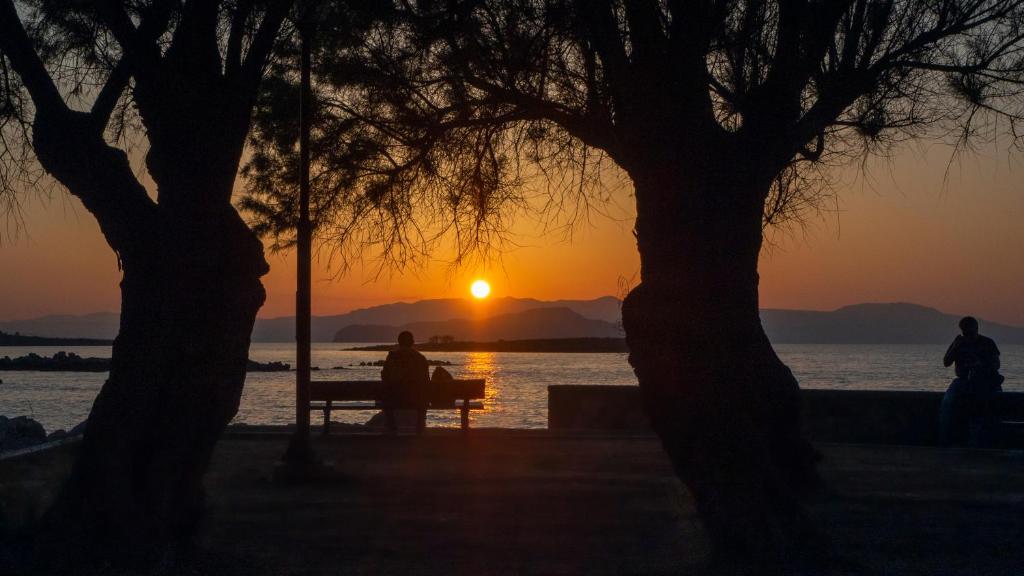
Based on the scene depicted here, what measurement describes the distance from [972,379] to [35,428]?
14033mm

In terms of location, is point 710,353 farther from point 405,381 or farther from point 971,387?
point 405,381

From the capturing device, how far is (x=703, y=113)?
7180 mm

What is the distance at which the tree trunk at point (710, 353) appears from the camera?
6.50 meters

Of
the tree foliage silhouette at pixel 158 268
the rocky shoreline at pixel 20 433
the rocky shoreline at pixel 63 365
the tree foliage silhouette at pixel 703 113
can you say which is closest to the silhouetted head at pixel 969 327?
the tree foliage silhouette at pixel 703 113

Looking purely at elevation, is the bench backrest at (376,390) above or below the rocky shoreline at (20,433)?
above

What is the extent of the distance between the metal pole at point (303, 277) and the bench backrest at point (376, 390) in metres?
3.60

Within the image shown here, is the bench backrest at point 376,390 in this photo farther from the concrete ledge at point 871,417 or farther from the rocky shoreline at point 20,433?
the rocky shoreline at point 20,433

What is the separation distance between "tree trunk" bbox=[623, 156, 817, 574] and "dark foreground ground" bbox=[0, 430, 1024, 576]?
42cm

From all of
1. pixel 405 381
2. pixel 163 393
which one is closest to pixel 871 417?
pixel 405 381

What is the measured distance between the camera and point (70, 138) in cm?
667

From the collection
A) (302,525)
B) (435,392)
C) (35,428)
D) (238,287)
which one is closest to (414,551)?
(302,525)

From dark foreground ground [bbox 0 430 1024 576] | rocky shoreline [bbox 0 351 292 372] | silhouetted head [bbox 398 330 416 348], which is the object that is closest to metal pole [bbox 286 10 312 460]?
dark foreground ground [bbox 0 430 1024 576]

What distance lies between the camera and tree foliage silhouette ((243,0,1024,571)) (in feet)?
22.0

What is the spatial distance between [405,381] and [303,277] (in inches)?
157
